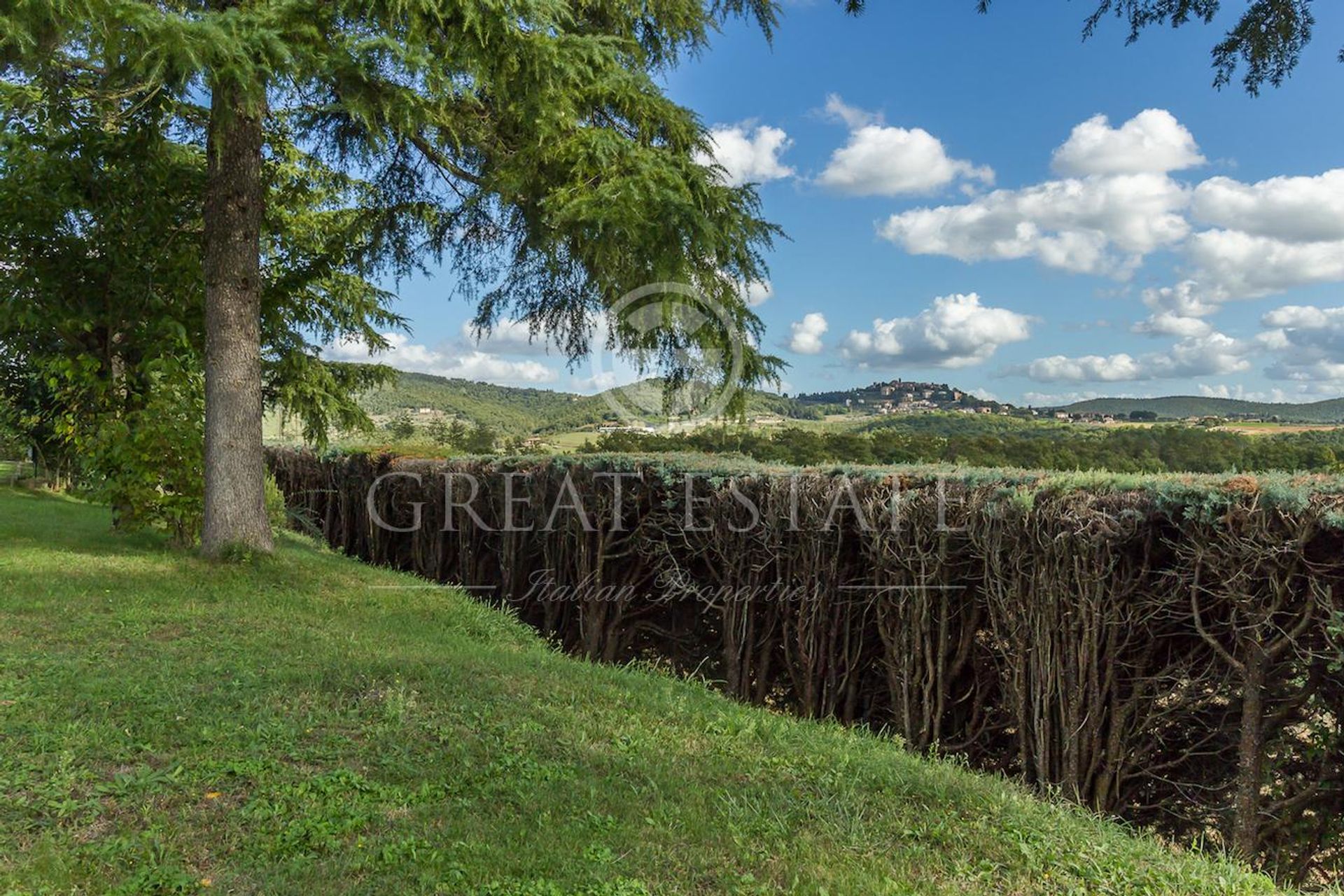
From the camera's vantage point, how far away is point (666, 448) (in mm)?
9758

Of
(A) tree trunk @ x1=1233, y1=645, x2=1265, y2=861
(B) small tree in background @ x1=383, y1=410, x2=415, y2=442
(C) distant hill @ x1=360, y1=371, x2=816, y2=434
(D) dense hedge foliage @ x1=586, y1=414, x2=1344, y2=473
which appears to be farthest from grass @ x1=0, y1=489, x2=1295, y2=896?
(C) distant hill @ x1=360, y1=371, x2=816, y2=434

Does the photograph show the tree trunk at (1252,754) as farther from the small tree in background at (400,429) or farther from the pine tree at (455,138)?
the small tree in background at (400,429)

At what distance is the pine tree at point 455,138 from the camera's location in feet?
21.8

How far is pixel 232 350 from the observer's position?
8578mm

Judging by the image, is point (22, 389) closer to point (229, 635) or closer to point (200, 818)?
point (229, 635)

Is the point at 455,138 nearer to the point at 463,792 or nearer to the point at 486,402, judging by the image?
the point at 463,792

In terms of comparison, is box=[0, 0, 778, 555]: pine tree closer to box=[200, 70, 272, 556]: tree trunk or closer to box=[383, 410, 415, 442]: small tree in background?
box=[200, 70, 272, 556]: tree trunk

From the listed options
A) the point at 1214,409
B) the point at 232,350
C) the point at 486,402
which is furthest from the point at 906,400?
the point at 486,402

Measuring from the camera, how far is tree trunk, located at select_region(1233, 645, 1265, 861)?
391 centimetres

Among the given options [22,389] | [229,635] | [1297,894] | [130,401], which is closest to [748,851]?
[1297,894]

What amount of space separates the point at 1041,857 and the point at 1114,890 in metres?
0.25

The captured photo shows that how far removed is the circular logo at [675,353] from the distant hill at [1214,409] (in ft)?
17.7

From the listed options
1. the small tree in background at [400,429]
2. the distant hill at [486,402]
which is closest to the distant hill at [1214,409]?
the small tree in background at [400,429]

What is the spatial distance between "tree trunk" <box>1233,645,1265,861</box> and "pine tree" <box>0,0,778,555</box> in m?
5.49
